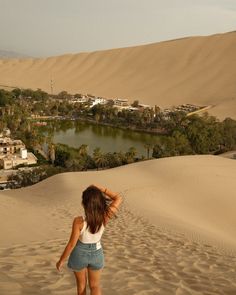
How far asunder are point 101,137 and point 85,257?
36.1 m

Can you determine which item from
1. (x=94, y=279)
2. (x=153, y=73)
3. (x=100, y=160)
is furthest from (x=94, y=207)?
(x=153, y=73)

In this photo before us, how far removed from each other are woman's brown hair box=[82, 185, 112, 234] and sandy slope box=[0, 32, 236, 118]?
154ft

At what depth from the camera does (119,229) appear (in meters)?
7.81

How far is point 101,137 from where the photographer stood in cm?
3925

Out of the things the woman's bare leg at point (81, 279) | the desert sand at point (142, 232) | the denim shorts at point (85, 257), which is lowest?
the desert sand at point (142, 232)

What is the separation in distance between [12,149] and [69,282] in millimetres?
24840

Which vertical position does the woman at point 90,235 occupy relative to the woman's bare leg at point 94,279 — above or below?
above

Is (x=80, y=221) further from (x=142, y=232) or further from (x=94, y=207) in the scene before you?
(x=142, y=232)

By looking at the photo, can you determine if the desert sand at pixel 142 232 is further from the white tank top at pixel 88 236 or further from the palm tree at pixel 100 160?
the palm tree at pixel 100 160

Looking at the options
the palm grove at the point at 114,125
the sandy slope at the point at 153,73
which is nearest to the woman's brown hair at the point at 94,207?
the palm grove at the point at 114,125

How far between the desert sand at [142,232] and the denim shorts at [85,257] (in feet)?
3.31

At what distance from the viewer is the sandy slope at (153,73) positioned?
2494 inches

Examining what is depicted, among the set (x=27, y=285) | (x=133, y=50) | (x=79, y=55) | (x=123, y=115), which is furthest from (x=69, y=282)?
(x=79, y=55)

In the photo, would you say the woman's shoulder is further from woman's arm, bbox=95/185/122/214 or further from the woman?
woman's arm, bbox=95/185/122/214
